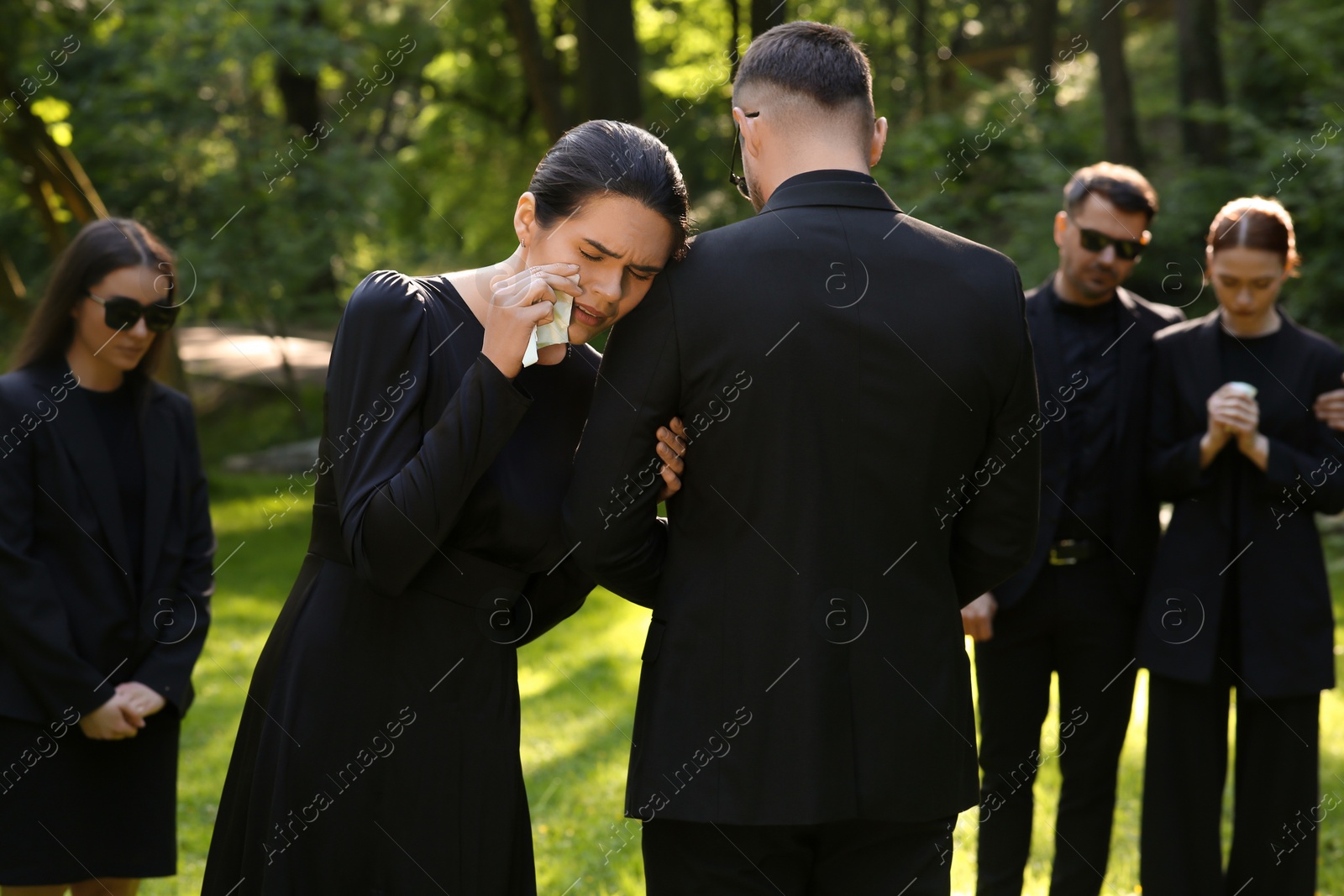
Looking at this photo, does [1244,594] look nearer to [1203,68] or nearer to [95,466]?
[95,466]

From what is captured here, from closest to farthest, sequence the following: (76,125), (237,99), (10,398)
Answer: (10,398), (76,125), (237,99)

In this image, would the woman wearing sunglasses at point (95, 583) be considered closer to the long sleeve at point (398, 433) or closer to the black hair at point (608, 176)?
the long sleeve at point (398, 433)

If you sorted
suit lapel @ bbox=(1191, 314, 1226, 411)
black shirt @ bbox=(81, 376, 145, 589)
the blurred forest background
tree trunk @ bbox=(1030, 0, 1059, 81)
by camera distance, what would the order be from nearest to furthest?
black shirt @ bbox=(81, 376, 145, 589), suit lapel @ bbox=(1191, 314, 1226, 411), the blurred forest background, tree trunk @ bbox=(1030, 0, 1059, 81)

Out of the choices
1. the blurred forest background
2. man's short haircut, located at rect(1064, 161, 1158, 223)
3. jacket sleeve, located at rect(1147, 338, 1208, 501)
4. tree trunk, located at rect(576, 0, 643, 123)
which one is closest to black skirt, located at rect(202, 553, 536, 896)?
jacket sleeve, located at rect(1147, 338, 1208, 501)

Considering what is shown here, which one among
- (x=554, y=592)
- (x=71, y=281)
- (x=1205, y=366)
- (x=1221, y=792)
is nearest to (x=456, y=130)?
(x=71, y=281)

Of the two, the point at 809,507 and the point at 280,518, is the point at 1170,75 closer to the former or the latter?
the point at 280,518

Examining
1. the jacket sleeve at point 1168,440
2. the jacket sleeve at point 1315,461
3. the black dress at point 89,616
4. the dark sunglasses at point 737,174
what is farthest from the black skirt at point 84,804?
the jacket sleeve at point 1315,461

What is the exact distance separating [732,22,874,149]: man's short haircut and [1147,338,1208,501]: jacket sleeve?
220 centimetres

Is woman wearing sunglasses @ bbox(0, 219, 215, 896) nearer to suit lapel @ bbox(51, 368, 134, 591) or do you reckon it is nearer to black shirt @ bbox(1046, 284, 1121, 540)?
suit lapel @ bbox(51, 368, 134, 591)

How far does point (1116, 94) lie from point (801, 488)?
1402cm

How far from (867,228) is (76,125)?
12.2m

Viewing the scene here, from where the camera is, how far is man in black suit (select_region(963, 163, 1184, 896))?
14.1 feet

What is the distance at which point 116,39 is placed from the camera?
504 inches

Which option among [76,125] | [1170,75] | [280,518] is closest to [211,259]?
[76,125]
